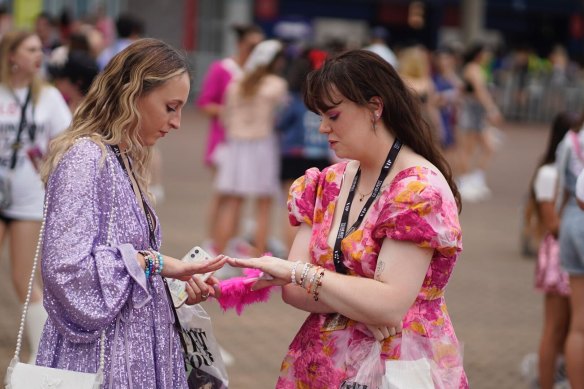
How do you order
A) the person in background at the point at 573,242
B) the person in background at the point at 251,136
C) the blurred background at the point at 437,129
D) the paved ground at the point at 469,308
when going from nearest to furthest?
the person in background at the point at 573,242
the paved ground at the point at 469,308
the blurred background at the point at 437,129
the person in background at the point at 251,136

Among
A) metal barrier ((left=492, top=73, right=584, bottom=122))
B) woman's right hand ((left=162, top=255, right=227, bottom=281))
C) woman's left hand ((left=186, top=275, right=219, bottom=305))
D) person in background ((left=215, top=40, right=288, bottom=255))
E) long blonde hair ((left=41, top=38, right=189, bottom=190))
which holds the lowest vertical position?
metal barrier ((left=492, top=73, right=584, bottom=122))

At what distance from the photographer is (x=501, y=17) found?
40.2 meters

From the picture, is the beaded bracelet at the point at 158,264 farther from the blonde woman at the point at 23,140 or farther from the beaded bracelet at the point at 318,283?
the blonde woman at the point at 23,140

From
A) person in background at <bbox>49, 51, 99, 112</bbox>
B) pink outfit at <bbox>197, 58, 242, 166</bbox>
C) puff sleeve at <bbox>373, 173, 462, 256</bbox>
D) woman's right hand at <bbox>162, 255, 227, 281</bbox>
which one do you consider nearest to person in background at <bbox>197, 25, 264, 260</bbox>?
pink outfit at <bbox>197, 58, 242, 166</bbox>

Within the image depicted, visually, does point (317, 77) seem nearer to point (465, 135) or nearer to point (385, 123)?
point (385, 123)

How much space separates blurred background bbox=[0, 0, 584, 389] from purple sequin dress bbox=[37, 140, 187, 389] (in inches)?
Result: 27.3

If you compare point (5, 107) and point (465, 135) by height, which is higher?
point (5, 107)

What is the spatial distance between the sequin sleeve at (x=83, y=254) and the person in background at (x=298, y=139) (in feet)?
19.7

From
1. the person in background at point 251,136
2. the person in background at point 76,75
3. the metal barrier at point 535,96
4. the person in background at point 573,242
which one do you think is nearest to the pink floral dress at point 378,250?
the person in background at point 573,242

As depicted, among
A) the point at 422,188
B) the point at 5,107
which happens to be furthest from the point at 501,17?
the point at 422,188

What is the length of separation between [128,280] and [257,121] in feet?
19.9

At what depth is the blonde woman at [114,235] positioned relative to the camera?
3.10m

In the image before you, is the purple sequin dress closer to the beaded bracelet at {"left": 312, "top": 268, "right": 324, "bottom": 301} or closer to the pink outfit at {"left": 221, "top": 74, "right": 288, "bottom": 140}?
the beaded bracelet at {"left": 312, "top": 268, "right": 324, "bottom": 301}

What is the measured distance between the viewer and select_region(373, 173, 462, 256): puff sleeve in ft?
10.5
